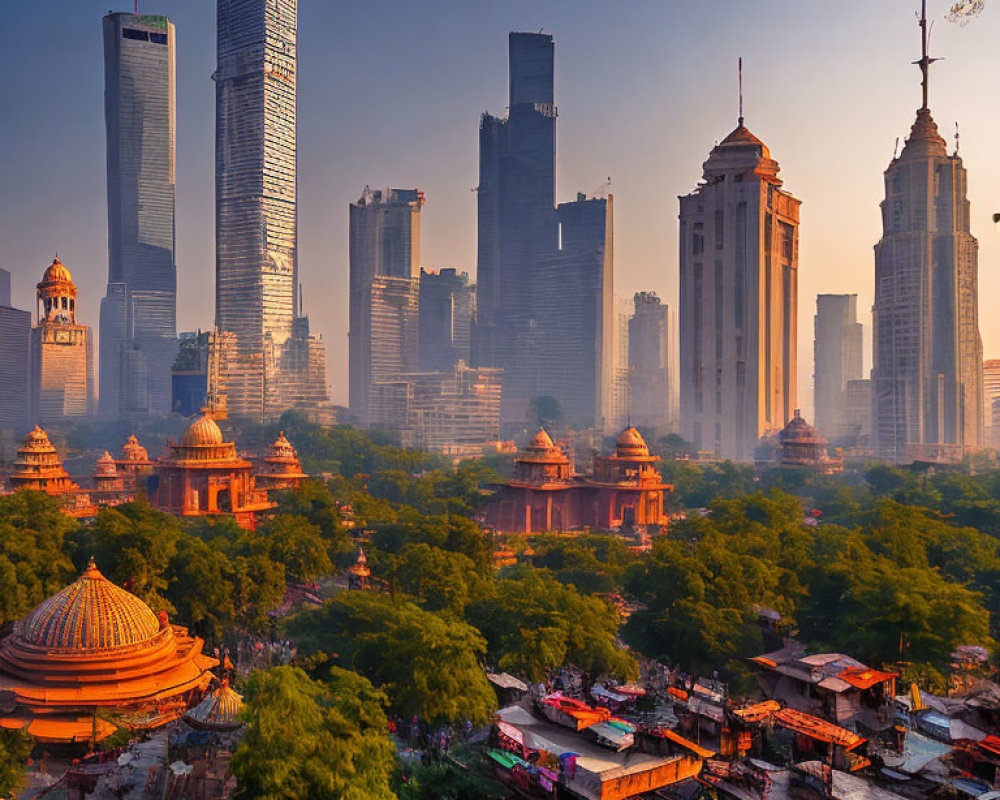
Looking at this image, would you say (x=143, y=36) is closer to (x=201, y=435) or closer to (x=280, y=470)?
(x=280, y=470)


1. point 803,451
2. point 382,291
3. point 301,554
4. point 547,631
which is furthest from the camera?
point 382,291

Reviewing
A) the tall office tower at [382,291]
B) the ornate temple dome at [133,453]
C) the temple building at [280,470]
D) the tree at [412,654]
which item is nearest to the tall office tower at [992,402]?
the tall office tower at [382,291]

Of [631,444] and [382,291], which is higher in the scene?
[382,291]

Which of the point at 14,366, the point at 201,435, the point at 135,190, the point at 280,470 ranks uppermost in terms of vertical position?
the point at 135,190

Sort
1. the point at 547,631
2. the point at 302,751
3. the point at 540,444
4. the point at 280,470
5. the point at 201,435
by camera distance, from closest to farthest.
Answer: the point at 302,751 < the point at 547,631 < the point at 201,435 < the point at 540,444 < the point at 280,470

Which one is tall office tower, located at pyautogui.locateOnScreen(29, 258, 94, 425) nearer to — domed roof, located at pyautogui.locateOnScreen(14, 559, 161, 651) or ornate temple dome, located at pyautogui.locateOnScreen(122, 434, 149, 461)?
ornate temple dome, located at pyautogui.locateOnScreen(122, 434, 149, 461)

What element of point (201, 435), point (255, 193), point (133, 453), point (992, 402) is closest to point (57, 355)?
point (255, 193)
